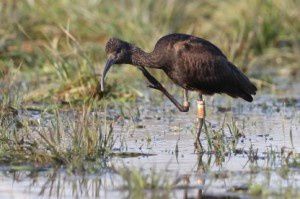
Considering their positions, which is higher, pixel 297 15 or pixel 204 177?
pixel 297 15

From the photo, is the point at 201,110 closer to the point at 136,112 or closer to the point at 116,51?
the point at 116,51

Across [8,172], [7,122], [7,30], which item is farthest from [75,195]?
[7,30]

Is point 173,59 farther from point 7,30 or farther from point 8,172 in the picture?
point 7,30

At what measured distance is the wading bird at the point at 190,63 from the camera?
9469mm

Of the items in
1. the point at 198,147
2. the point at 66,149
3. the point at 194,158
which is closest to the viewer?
the point at 66,149

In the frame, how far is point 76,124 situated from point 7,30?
6779mm

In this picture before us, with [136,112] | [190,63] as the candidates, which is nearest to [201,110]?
[190,63]

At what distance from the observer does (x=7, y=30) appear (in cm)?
1433

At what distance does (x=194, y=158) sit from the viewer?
8383mm

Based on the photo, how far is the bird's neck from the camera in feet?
31.3

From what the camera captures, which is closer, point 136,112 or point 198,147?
point 198,147

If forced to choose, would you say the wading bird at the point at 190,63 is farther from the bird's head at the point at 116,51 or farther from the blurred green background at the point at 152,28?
the blurred green background at the point at 152,28

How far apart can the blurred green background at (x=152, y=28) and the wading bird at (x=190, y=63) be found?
3.54m

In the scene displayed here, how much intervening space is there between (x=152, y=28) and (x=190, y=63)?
5.33 m
